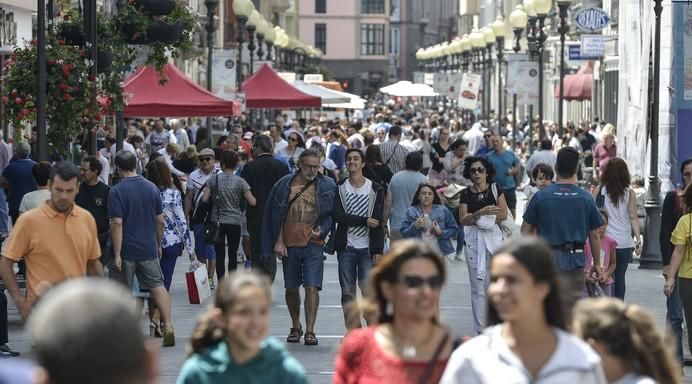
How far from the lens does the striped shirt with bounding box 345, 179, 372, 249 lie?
47.1 ft

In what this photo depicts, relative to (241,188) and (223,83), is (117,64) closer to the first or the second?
(241,188)

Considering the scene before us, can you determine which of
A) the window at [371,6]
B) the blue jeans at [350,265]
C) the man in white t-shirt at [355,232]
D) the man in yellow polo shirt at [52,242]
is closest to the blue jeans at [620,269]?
the man in white t-shirt at [355,232]

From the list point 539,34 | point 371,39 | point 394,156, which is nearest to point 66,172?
point 394,156

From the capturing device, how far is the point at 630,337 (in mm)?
5699

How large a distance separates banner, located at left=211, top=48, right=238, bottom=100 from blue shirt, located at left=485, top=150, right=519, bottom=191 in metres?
10.4

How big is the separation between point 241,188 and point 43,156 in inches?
91.9

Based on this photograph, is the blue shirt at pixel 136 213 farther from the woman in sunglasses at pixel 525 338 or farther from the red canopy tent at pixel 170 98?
the red canopy tent at pixel 170 98

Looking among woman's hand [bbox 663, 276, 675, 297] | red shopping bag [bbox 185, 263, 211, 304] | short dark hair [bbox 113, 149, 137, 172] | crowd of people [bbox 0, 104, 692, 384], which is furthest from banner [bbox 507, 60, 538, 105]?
woman's hand [bbox 663, 276, 675, 297]

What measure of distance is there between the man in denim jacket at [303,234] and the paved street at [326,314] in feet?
1.12

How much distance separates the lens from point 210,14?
35.5 meters

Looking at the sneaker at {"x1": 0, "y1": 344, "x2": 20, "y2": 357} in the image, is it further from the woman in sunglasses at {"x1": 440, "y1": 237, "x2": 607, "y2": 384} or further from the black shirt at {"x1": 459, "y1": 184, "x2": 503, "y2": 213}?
the woman in sunglasses at {"x1": 440, "y1": 237, "x2": 607, "y2": 384}

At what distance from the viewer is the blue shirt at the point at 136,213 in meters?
13.3

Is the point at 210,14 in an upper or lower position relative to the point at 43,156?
upper

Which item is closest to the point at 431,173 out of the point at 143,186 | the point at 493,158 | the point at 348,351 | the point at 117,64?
the point at 493,158
